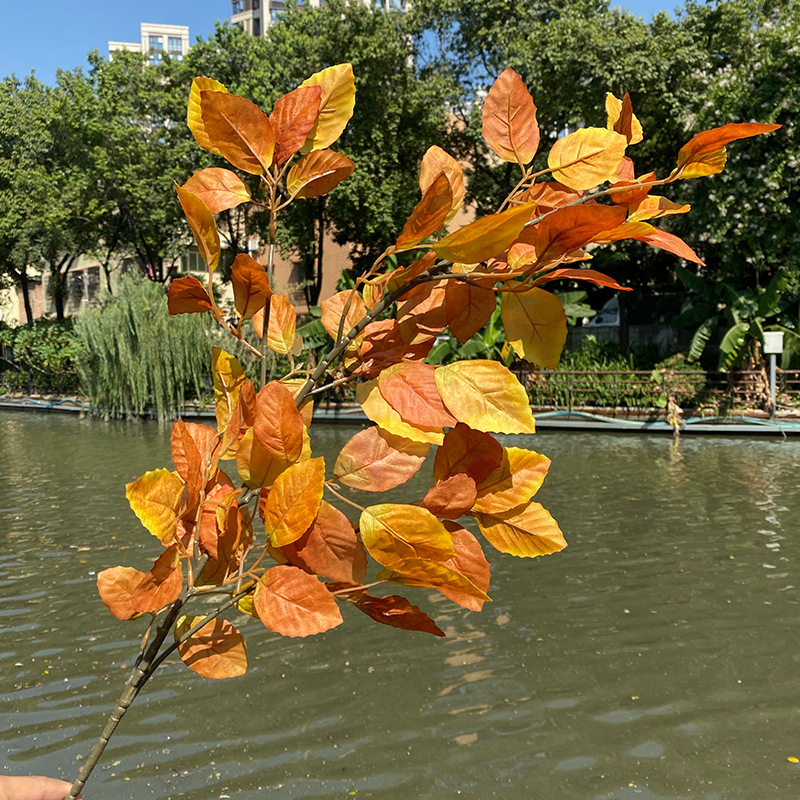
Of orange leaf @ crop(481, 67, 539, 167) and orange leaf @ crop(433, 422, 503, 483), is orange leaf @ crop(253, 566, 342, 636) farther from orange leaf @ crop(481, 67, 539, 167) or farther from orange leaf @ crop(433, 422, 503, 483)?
orange leaf @ crop(481, 67, 539, 167)

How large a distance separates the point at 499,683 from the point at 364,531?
5.67m

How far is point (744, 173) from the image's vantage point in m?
20.5

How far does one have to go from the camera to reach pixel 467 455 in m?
0.77

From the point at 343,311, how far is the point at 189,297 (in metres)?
0.18

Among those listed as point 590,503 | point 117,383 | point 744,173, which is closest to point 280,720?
point 590,503

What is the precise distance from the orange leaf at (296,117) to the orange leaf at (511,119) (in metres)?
0.19

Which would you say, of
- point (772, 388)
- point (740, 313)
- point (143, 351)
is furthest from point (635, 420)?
point (143, 351)

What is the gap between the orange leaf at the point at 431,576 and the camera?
727 mm

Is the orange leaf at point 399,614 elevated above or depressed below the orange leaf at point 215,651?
above

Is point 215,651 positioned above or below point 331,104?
below

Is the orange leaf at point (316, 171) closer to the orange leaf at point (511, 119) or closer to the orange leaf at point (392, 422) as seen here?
the orange leaf at point (511, 119)

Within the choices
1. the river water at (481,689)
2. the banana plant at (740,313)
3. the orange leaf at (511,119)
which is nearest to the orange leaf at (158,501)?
the orange leaf at (511,119)

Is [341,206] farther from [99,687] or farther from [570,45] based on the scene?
[99,687]

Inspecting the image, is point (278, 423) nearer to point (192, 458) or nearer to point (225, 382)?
point (192, 458)
